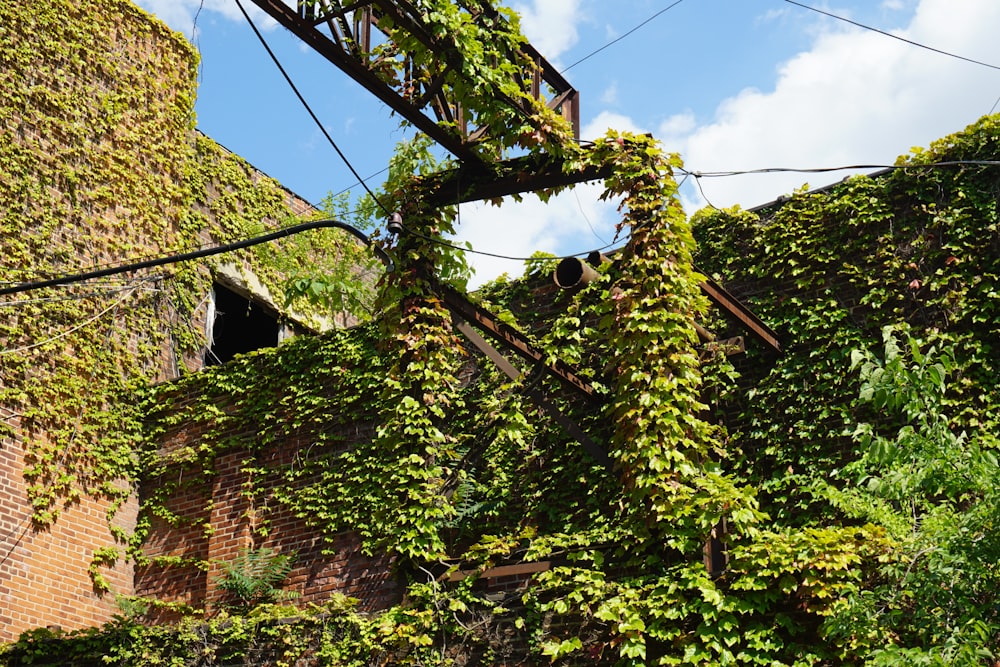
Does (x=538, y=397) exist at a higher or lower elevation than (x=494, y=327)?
lower

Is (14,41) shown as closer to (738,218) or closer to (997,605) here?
(738,218)

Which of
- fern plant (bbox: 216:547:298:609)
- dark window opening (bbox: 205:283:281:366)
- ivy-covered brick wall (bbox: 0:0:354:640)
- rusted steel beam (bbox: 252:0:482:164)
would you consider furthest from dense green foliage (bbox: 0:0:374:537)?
rusted steel beam (bbox: 252:0:482:164)

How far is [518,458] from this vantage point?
11.1 meters

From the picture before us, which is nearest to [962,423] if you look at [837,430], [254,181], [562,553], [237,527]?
[837,430]

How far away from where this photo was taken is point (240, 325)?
644 inches

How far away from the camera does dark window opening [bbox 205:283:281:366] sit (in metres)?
15.4

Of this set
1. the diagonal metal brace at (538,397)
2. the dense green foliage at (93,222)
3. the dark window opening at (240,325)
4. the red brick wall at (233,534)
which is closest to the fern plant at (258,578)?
the red brick wall at (233,534)

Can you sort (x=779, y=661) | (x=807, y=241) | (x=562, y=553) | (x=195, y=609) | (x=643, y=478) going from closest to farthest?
(x=779, y=661) → (x=643, y=478) → (x=562, y=553) → (x=807, y=241) → (x=195, y=609)

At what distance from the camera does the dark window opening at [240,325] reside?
1542 centimetres

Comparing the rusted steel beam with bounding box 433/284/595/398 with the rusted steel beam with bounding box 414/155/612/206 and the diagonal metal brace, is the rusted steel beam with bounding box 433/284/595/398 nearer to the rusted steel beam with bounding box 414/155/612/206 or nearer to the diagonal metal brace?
the diagonal metal brace

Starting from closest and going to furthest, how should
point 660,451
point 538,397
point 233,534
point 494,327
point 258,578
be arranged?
point 660,451
point 538,397
point 494,327
point 258,578
point 233,534

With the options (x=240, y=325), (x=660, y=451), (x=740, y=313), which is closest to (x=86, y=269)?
(x=240, y=325)

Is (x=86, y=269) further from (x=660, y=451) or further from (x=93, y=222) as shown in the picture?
(x=660, y=451)

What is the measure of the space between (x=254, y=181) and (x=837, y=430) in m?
9.63
